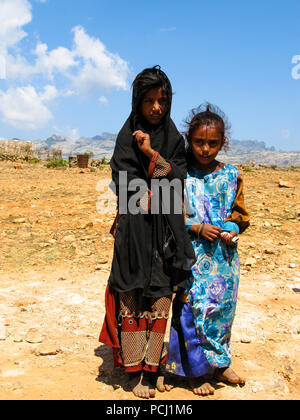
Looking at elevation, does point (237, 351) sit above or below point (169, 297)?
below

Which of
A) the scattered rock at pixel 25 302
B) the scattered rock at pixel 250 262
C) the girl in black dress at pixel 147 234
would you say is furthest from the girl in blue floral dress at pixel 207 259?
the scattered rock at pixel 250 262

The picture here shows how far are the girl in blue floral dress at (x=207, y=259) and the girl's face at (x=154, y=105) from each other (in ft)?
0.80

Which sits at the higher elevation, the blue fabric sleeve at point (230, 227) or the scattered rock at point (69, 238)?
the blue fabric sleeve at point (230, 227)

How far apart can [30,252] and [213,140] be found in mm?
4005

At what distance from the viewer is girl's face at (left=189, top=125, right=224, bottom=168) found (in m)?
2.45

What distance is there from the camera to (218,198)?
2549 millimetres

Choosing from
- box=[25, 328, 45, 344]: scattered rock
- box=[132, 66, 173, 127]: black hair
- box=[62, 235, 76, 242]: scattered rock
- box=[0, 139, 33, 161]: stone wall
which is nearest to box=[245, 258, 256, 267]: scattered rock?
box=[62, 235, 76, 242]: scattered rock

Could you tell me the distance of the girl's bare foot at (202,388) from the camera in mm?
2549

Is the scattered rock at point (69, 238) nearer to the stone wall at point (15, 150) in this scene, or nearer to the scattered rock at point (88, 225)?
the scattered rock at point (88, 225)

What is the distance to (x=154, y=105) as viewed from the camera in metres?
2.35

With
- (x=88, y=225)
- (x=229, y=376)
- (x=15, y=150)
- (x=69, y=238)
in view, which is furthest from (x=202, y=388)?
(x=15, y=150)

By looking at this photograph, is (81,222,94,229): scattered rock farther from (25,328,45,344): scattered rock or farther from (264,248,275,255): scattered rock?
(25,328,45,344): scattered rock

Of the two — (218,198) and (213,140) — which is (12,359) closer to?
(218,198)
